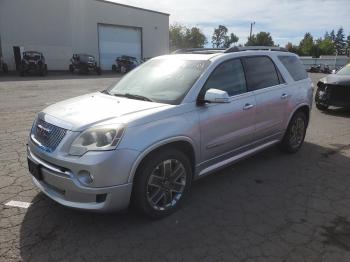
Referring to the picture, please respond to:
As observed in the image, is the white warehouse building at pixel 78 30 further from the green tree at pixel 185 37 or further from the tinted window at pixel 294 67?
the green tree at pixel 185 37

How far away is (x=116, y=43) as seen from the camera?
38.4 m

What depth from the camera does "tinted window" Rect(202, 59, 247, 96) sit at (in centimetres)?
434

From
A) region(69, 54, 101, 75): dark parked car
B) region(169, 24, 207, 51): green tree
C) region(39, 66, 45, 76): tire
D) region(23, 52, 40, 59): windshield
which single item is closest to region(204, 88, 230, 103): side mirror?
region(39, 66, 45, 76): tire

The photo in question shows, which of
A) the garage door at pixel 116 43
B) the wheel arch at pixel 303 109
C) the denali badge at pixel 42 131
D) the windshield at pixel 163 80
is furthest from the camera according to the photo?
the garage door at pixel 116 43

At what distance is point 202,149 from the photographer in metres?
4.09

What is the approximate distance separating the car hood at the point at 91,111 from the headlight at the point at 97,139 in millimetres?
91

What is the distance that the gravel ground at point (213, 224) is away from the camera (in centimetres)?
321

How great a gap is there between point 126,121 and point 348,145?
209 inches

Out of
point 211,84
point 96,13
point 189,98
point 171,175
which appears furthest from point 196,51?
point 96,13

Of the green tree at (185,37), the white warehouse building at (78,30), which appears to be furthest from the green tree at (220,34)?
the white warehouse building at (78,30)

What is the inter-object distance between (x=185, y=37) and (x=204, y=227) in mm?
88280

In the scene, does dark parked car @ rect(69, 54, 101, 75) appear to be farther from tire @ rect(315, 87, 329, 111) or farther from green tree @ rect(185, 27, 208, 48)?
green tree @ rect(185, 27, 208, 48)

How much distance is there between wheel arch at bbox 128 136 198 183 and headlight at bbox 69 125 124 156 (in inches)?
11.6

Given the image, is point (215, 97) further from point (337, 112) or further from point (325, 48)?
point (325, 48)
